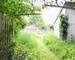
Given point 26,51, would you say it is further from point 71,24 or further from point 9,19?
point 71,24

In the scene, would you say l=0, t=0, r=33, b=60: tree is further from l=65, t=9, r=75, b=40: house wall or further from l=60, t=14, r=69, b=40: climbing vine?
l=60, t=14, r=69, b=40: climbing vine

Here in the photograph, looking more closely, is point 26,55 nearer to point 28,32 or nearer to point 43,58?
point 43,58

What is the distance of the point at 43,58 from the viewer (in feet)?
32.5

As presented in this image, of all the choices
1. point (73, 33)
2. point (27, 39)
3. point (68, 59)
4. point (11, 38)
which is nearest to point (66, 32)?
point (73, 33)

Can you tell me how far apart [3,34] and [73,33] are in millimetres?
10058

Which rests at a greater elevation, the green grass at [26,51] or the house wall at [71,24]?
the green grass at [26,51]

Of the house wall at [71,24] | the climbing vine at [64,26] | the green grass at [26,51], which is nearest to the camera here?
the green grass at [26,51]

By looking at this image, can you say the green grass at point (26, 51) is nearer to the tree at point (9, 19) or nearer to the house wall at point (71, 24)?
the tree at point (9, 19)

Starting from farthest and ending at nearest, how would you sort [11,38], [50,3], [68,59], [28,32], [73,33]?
[73,33] < [28,32] < [68,59] < [11,38] < [50,3]

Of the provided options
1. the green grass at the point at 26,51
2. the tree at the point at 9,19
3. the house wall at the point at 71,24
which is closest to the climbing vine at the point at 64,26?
the house wall at the point at 71,24

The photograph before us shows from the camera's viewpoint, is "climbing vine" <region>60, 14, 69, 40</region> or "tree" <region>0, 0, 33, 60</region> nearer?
"tree" <region>0, 0, 33, 60</region>

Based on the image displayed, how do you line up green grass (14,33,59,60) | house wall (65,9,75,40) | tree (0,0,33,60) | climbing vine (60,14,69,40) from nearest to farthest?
1. tree (0,0,33,60)
2. green grass (14,33,59,60)
3. house wall (65,9,75,40)
4. climbing vine (60,14,69,40)

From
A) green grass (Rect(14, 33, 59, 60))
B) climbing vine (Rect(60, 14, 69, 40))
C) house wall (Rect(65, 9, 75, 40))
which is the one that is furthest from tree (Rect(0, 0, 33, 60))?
climbing vine (Rect(60, 14, 69, 40))

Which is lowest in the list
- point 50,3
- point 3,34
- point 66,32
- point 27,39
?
point 66,32
